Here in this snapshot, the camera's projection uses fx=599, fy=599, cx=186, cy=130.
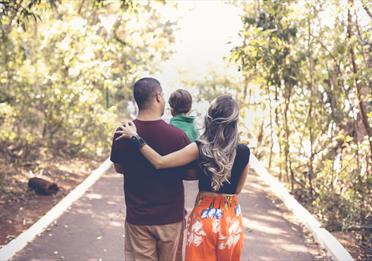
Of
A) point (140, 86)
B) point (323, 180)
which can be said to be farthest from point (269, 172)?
point (140, 86)

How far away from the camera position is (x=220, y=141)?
399 centimetres

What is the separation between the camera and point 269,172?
46.6 feet

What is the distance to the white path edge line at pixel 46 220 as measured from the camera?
6.97 m

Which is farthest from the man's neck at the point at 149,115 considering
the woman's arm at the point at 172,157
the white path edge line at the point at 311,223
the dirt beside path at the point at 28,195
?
the dirt beside path at the point at 28,195

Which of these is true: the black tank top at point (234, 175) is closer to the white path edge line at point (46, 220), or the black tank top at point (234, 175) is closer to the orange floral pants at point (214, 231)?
the orange floral pants at point (214, 231)

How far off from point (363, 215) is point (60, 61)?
8.61m

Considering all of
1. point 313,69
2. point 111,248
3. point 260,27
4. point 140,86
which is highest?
point 260,27

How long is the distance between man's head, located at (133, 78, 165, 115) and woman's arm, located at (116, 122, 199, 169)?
17 cm

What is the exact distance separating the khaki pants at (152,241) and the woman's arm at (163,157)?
45 cm

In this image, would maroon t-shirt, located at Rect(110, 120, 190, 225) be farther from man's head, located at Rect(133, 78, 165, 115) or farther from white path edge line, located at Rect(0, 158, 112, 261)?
white path edge line, located at Rect(0, 158, 112, 261)

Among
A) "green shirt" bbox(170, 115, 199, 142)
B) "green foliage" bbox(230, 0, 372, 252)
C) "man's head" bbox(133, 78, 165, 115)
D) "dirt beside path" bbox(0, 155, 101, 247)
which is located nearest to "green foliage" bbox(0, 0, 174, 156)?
"dirt beside path" bbox(0, 155, 101, 247)

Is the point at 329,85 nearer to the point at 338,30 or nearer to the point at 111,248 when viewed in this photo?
the point at 338,30

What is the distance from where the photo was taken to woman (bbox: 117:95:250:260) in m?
3.94

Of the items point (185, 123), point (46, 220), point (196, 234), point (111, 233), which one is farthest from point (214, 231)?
point (46, 220)
